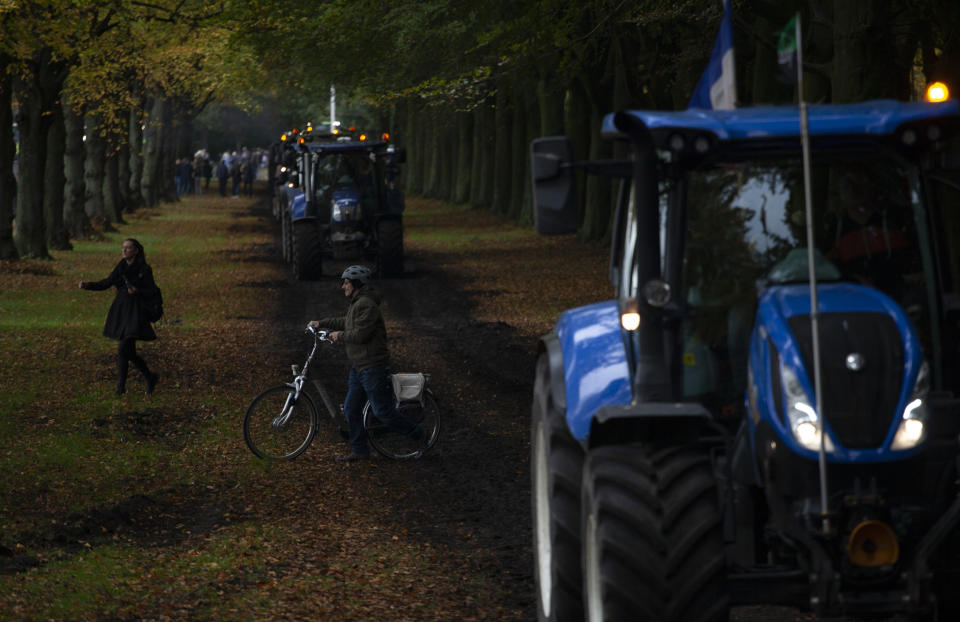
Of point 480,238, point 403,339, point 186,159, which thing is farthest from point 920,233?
point 186,159

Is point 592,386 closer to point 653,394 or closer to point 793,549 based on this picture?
point 653,394

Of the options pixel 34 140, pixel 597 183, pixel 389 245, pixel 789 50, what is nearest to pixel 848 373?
pixel 789 50

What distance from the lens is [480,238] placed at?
42.2 meters

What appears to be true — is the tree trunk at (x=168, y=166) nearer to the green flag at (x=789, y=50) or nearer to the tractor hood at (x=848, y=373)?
the green flag at (x=789, y=50)

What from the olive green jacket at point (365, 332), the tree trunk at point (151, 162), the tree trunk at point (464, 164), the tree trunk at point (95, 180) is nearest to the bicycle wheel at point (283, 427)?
the olive green jacket at point (365, 332)

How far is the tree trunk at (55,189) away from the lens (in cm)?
3484

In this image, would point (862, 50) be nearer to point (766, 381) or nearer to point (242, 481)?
point (242, 481)

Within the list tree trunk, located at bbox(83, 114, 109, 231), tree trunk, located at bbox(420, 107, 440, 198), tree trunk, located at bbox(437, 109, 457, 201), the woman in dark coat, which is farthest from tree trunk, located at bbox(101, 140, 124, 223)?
the woman in dark coat

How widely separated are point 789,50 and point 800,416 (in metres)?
1.42

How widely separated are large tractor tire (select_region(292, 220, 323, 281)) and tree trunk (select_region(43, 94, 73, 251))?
8888 mm

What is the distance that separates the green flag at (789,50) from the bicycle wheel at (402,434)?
7.62 meters

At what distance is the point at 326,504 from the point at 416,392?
193 cm

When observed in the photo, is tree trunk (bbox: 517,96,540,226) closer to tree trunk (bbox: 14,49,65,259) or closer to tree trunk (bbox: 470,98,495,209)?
tree trunk (bbox: 470,98,495,209)

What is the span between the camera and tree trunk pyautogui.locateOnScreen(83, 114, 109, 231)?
42500 millimetres
